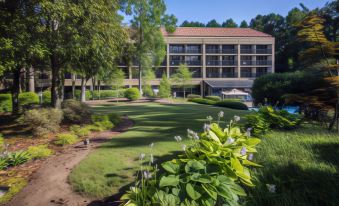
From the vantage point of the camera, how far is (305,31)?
358 inches

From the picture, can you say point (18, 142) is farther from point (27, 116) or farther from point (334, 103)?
point (334, 103)

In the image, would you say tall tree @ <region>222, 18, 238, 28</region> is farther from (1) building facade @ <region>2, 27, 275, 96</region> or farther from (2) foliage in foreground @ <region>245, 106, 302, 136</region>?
(2) foliage in foreground @ <region>245, 106, 302, 136</region>

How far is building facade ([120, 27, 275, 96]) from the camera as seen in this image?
192ft

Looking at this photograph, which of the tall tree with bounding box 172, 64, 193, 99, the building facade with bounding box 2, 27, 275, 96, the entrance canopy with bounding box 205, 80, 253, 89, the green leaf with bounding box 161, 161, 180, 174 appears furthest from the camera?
the building facade with bounding box 2, 27, 275, 96

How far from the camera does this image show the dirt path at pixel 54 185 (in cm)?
515

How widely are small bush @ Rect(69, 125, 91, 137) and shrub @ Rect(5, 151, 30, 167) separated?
8.88ft

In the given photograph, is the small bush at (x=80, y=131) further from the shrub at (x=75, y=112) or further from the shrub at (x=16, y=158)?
the shrub at (x=16, y=158)

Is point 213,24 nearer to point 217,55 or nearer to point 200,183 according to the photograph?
point 217,55

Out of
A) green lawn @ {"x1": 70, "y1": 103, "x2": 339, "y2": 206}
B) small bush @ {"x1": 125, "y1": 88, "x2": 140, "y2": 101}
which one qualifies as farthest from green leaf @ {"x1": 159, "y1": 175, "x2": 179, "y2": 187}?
small bush @ {"x1": 125, "y1": 88, "x2": 140, "y2": 101}

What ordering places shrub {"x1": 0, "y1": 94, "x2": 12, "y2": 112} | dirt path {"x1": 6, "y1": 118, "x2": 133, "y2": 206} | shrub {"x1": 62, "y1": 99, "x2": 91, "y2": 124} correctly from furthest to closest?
shrub {"x1": 0, "y1": 94, "x2": 12, "y2": 112} < shrub {"x1": 62, "y1": 99, "x2": 91, "y2": 124} < dirt path {"x1": 6, "y1": 118, "x2": 133, "y2": 206}

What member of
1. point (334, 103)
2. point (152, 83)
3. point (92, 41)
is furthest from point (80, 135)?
point (152, 83)

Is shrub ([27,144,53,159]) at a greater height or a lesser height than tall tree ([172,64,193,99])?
lesser

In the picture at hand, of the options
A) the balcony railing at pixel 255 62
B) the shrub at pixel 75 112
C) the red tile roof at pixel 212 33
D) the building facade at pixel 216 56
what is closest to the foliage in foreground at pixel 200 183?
the shrub at pixel 75 112

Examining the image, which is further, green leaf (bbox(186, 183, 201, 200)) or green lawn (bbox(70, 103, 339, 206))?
green lawn (bbox(70, 103, 339, 206))
